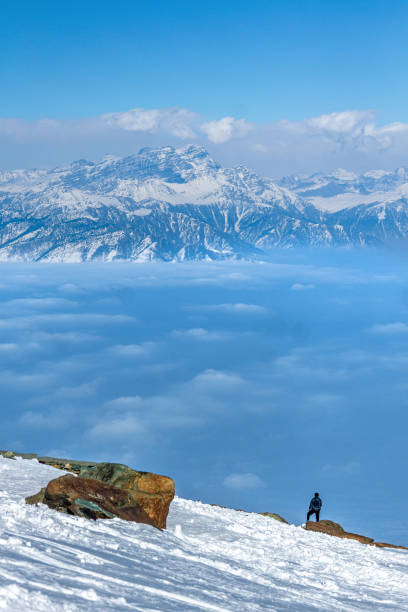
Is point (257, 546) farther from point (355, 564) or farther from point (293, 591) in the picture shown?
point (293, 591)

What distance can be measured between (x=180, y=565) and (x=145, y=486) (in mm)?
6416

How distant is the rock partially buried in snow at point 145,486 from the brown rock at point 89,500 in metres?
0.55

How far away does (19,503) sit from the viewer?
19.3 metres

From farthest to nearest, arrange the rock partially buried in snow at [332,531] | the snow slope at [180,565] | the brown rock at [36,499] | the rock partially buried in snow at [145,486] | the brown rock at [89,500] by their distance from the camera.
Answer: the rock partially buried in snow at [332,531], the rock partially buried in snow at [145,486], the brown rock at [36,499], the brown rock at [89,500], the snow slope at [180,565]

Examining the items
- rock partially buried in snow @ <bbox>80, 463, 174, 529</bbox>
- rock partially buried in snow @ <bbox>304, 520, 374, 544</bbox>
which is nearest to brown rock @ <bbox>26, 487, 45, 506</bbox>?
rock partially buried in snow @ <bbox>80, 463, 174, 529</bbox>

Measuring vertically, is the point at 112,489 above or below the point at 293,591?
above

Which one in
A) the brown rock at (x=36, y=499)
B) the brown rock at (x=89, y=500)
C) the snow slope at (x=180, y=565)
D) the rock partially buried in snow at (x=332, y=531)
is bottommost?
the snow slope at (x=180, y=565)

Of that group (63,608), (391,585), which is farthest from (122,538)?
(391,585)

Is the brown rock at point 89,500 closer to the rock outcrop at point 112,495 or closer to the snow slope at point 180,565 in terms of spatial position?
the rock outcrop at point 112,495

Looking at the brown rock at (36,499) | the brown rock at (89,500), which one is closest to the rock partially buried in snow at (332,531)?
the brown rock at (89,500)

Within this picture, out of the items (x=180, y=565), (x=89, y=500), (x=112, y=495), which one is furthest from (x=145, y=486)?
(x=180, y=565)

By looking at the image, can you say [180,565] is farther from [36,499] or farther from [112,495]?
[36,499]

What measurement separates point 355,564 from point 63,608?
16089mm

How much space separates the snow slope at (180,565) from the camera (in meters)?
11.6
